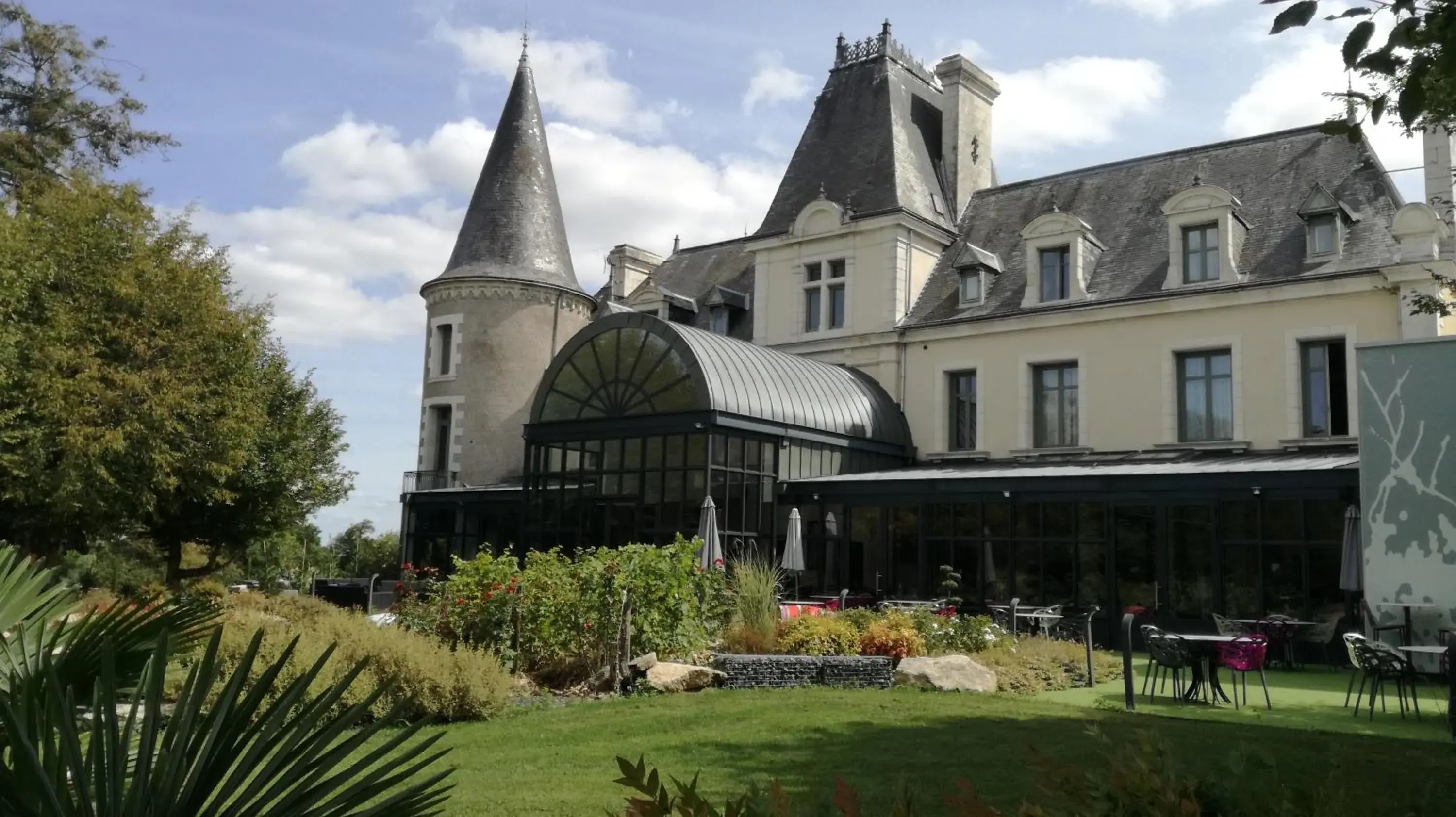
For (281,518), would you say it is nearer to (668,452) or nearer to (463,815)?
(668,452)

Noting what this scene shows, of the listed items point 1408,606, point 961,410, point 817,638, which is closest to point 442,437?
point 961,410

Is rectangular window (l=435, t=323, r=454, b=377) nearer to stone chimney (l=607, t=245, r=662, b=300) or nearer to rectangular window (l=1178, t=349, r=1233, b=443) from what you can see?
stone chimney (l=607, t=245, r=662, b=300)

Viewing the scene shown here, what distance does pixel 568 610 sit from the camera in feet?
35.2

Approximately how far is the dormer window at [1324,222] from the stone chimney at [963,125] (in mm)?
7917

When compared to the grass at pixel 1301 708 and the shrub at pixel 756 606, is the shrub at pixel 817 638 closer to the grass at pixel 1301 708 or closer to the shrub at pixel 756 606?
the shrub at pixel 756 606

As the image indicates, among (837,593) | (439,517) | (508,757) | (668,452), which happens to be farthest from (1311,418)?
(439,517)

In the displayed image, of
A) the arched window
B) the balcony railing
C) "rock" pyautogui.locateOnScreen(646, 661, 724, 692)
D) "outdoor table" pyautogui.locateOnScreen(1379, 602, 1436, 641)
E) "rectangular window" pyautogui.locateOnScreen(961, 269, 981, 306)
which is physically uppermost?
"rectangular window" pyautogui.locateOnScreen(961, 269, 981, 306)

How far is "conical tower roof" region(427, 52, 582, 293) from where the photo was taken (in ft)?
91.2

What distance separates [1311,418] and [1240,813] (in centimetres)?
1756

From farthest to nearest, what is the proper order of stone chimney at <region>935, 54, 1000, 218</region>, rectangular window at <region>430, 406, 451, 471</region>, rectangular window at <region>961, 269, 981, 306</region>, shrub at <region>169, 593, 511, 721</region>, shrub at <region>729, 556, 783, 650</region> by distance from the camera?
rectangular window at <region>430, 406, 451, 471</region>, stone chimney at <region>935, 54, 1000, 218</region>, rectangular window at <region>961, 269, 981, 306</region>, shrub at <region>729, 556, 783, 650</region>, shrub at <region>169, 593, 511, 721</region>

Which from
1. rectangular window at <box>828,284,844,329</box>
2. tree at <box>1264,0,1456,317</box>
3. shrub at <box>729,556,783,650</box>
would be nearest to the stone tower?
rectangular window at <box>828,284,844,329</box>

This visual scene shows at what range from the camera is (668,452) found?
1911 cm

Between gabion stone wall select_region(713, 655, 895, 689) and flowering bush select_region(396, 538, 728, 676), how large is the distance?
0.76 metres

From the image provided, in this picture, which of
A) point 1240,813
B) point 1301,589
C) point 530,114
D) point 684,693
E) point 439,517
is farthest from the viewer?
point 530,114
